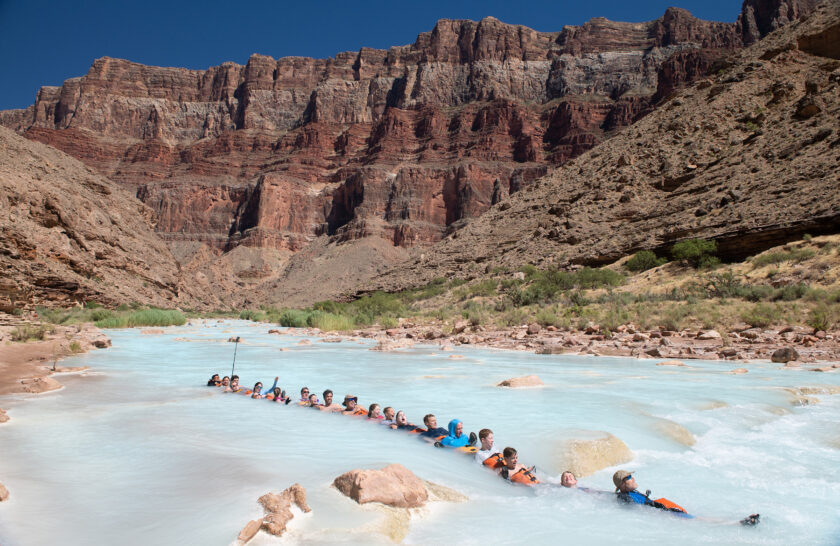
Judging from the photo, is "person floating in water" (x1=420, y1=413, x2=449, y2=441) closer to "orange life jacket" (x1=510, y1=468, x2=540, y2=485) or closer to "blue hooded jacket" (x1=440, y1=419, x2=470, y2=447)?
"blue hooded jacket" (x1=440, y1=419, x2=470, y2=447)

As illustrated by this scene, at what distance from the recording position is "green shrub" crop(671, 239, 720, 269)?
76.7 feet

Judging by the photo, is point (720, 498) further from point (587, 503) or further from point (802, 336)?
point (802, 336)

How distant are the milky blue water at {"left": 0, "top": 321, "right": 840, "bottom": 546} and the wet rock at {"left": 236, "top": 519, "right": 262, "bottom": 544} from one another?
0.34 feet

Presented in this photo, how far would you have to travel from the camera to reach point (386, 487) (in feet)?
13.3

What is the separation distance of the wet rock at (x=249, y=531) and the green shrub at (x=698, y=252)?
23981mm

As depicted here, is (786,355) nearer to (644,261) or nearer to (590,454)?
(590,454)

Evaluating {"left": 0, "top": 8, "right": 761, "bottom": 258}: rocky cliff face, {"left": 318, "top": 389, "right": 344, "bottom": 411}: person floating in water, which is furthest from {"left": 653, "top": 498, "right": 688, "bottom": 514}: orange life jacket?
{"left": 0, "top": 8, "right": 761, "bottom": 258}: rocky cliff face

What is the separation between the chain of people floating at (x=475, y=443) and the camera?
433 cm

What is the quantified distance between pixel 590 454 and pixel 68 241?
27148 millimetres

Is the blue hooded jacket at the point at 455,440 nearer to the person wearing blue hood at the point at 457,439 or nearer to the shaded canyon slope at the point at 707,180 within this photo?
the person wearing blue hood at the point at 457,439

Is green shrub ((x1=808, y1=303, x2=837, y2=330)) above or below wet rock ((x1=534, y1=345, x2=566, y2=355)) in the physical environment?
above

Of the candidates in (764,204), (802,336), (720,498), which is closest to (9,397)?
(720,498)

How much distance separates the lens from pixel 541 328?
19.6 m

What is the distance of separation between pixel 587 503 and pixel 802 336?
1286cm
